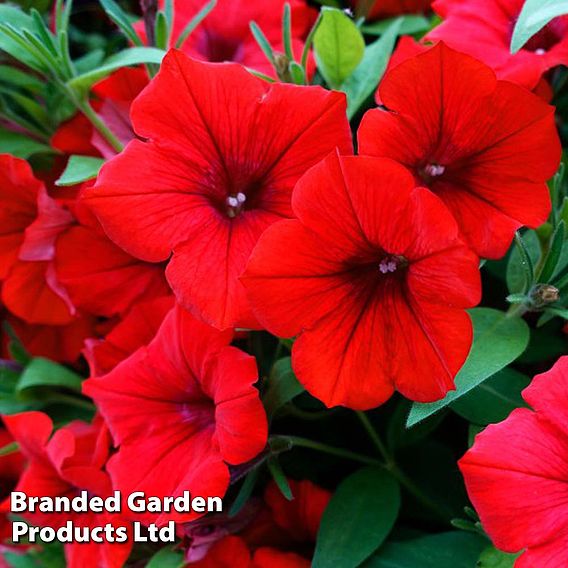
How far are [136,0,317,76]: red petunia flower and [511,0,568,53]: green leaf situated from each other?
1.11 ft

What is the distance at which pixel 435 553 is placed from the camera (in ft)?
2.39

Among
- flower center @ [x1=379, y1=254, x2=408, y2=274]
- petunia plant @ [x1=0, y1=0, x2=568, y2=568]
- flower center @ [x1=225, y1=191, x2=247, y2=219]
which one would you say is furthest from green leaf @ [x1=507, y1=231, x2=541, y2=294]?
flower center @ [x1=225, y1=191, x2=247, y2=219]

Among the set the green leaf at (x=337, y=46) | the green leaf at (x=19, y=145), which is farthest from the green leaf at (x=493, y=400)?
the green leaf at (x=19, y=145)

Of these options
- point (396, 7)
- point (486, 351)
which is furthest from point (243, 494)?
point (396, 7)

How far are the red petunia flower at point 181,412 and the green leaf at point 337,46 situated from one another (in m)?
0.28

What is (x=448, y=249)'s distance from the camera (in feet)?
1.85

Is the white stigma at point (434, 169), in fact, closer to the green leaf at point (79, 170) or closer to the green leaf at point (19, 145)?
the green leaf at point (79, 170)

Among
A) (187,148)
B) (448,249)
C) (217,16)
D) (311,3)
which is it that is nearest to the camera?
(448,249)

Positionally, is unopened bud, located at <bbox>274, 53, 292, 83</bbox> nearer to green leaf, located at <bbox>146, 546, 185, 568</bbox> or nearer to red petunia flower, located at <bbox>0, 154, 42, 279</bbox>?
red petunia flower, located at <bbox>0, 154, 42, 279</bbox>

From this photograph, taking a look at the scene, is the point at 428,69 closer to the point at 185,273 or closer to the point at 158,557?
the point at 185,273

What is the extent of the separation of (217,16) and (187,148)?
341 millimetres

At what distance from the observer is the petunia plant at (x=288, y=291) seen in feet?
1.93

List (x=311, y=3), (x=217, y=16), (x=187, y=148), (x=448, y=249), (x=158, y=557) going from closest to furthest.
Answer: (x=448, y=249)
(x=187, y=148)
(x=158, y=557)
(x=217, y=16)
(x=311, y=3)

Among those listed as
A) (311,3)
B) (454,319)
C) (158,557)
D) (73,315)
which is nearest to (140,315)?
(73,315)
